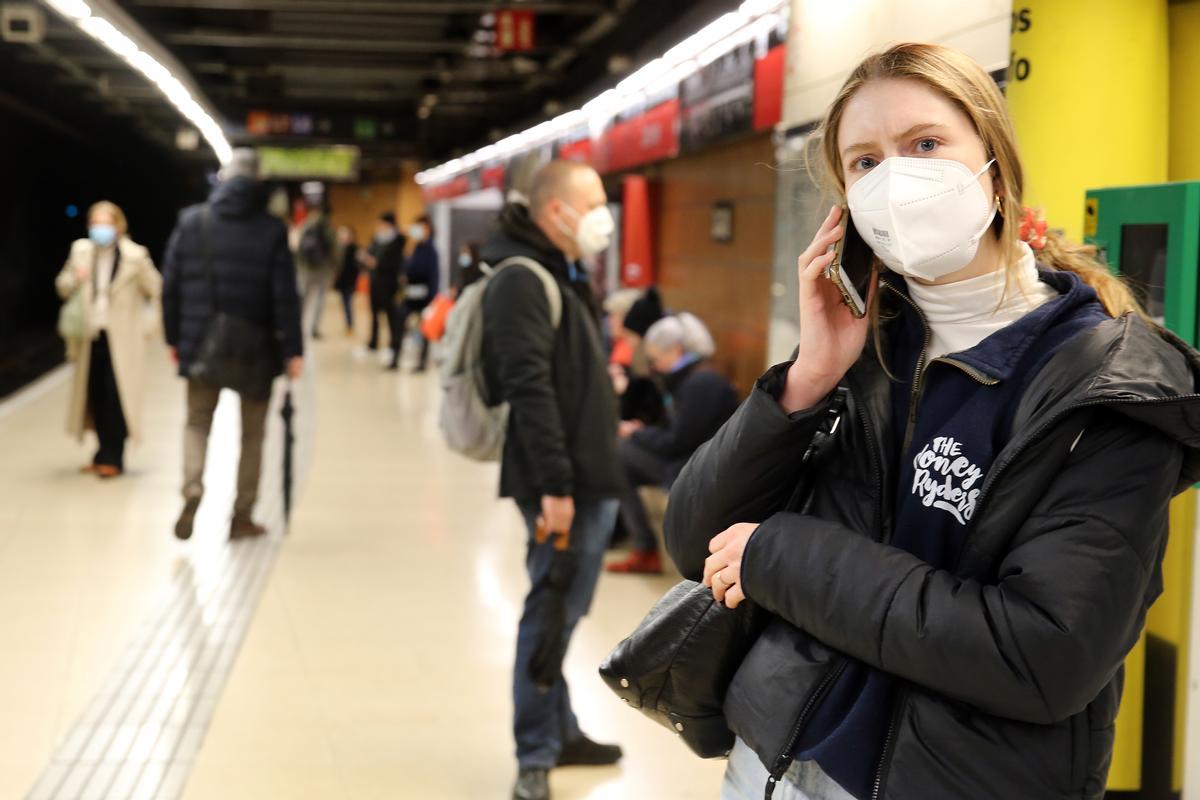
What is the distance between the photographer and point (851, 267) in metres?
1.48

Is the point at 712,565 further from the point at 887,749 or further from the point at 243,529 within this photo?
the point at 243,529

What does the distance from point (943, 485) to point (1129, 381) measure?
216mm

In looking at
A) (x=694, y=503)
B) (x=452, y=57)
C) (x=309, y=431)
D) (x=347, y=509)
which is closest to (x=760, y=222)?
(x=347, y=509)

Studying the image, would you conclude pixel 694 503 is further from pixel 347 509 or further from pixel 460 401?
pixel 347 509

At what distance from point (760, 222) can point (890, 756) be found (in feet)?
21.6

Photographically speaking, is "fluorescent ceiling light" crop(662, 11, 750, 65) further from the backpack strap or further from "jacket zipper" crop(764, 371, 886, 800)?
"jacket zipper" crop(764, 371, 886, 800)

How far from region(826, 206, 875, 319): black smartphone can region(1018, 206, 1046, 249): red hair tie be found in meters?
0.17

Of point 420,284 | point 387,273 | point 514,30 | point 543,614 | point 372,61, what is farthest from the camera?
point 372,61

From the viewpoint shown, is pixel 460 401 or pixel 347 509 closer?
pixel 460 401

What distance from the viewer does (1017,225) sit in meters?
1.37

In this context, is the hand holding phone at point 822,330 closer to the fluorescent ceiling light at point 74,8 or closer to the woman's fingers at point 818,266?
the woman's fingers at point 818,266

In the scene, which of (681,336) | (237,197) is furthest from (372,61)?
(681,336)

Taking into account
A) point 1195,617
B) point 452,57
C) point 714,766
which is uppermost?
point 452,57

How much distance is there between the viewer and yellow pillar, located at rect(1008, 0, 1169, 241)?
282 centimetres
